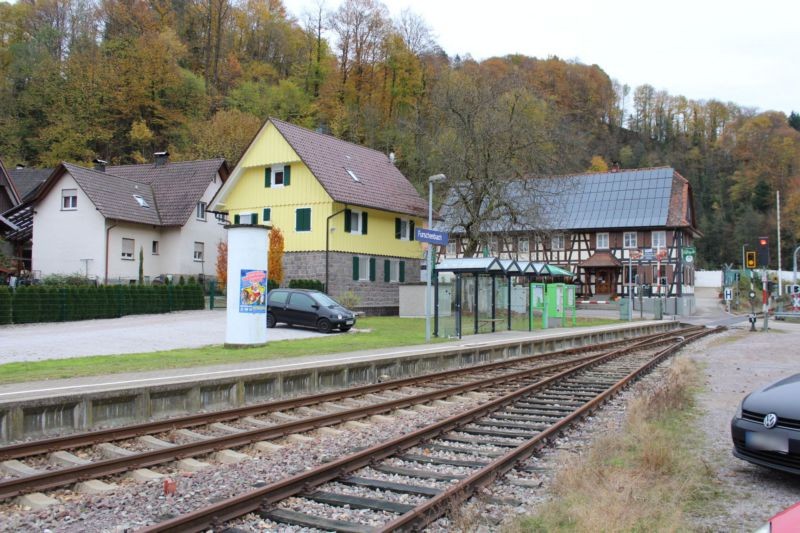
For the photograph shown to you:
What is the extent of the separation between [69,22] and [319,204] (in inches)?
1851

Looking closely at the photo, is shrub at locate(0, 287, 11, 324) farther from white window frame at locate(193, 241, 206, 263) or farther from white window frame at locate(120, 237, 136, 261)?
white window frame at locate(193, 241, 206, 263)

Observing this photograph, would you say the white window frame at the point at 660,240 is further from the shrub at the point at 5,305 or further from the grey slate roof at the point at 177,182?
the shrub at the point at 5,305

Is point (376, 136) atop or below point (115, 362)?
atop

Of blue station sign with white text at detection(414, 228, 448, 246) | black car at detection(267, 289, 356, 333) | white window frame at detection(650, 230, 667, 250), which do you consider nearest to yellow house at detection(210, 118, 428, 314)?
black car at detection(267, 289, 356, 333)

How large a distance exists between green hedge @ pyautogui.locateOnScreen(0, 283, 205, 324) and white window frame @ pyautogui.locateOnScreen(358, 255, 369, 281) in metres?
8.78

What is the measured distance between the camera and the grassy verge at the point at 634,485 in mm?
5449

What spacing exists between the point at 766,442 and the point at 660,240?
52.1 metres

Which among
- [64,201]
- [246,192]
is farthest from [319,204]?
[64,201]

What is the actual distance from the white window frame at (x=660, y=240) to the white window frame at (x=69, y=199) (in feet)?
139

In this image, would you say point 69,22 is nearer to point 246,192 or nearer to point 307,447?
point 246,192

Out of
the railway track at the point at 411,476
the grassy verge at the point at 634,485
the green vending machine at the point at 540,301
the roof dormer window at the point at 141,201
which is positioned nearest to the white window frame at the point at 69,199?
the roof dormer window at the point at 141,201

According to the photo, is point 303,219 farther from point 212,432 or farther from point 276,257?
point 212,432

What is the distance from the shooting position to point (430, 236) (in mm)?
21875

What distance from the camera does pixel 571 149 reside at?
3916cm
